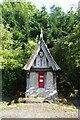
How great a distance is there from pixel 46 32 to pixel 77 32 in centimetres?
558

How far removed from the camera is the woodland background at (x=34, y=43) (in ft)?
47.1

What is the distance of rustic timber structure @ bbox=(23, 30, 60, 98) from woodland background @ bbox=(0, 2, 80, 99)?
1541 millimetres

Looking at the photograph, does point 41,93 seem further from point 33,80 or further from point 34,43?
point 34,43

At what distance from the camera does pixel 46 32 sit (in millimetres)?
18750

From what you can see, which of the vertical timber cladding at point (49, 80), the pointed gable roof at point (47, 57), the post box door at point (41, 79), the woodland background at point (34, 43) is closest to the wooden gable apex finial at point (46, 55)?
the pointed gable roof at point (47, 57)

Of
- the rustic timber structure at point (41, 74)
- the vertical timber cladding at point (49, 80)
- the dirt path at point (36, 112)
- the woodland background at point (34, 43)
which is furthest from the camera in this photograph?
the woodland background at point (34, 43)

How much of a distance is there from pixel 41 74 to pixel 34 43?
3518mm

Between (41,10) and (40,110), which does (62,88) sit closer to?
→ (40,110)

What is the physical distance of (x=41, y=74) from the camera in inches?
547

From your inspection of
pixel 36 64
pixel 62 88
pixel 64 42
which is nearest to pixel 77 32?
pixel 64 42

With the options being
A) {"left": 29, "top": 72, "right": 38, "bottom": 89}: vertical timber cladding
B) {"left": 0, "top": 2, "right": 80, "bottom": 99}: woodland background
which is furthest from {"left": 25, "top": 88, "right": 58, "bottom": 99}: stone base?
{"left": 0, "top": 2, "right": 80, "bottom": 99}: woodland background

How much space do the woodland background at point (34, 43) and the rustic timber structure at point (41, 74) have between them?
1541mm

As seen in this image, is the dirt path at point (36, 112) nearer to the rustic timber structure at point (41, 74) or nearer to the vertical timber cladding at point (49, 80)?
the rustic timber structure at point (41, 74)

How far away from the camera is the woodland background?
Result: 47.1ft
